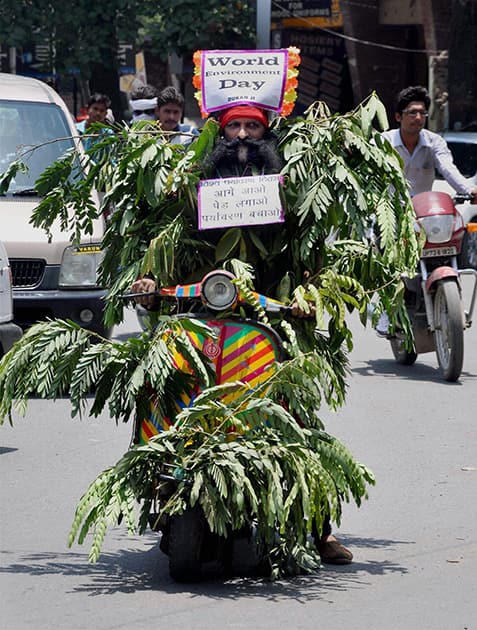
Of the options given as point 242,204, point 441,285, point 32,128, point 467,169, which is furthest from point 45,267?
point 467,169

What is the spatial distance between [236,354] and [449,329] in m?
5.00

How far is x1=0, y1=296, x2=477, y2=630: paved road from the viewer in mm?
5133

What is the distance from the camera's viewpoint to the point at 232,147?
5.80 m

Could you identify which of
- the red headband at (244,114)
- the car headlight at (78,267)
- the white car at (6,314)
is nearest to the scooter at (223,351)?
the red headband at (244,114)

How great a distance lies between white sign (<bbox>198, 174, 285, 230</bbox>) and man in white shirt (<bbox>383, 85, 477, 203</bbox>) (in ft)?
16.8

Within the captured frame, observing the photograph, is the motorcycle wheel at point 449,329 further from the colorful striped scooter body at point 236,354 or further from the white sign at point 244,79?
the colorful striped scooter body at point 236,354

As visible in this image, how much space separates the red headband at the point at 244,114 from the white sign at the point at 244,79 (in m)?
0.02

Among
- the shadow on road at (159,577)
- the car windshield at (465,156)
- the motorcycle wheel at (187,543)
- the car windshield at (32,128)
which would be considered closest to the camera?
the motorcycle wheel at (187,543)

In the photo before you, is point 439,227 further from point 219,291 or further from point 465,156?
point 465,156

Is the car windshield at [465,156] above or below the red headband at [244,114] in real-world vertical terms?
above

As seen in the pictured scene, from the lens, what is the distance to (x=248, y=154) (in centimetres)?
581

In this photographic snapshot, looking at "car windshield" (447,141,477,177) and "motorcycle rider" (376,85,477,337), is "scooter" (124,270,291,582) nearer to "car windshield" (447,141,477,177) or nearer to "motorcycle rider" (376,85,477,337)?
"motorcycle rider" (376,85,477,337)

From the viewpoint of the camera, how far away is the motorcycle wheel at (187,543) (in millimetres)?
5328

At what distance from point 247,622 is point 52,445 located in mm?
3541
